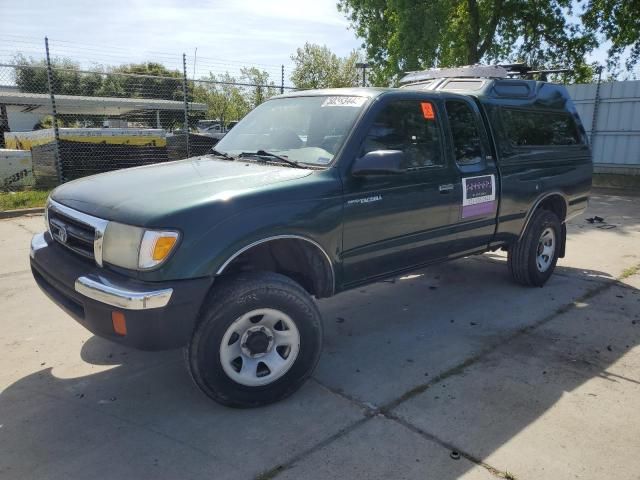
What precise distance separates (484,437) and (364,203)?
161 centimetres

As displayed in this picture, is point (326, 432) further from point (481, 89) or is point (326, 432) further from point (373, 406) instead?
point (481, 89)

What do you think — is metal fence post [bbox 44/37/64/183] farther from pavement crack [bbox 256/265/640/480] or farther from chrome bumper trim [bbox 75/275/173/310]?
pavement crack [bbox 256/265/640/480]

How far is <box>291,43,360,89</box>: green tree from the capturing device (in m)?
38.3

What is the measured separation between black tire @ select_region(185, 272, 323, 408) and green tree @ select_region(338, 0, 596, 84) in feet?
54.6

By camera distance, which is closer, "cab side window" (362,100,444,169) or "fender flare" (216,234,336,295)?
"fender flare" (216,234,336,295)

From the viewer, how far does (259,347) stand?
300cm

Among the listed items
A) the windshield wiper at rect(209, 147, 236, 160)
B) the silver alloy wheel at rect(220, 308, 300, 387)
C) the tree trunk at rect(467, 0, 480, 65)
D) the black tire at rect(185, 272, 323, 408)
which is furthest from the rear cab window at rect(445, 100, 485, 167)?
the tree trunk at rect(467, 0, 480, 65)

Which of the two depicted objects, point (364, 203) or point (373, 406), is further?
point (364, 203)

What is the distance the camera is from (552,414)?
9.72ft

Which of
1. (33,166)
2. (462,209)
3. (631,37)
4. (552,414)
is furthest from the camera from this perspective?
(631,37)

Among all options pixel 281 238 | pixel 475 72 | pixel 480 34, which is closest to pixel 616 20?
pixel 480 34

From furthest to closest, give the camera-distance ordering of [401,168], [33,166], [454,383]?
[33,166] < [401,168] < [454,383]

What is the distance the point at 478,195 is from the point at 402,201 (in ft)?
3.25

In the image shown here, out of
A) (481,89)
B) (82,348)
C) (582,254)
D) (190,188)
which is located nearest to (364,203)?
(190,188)
